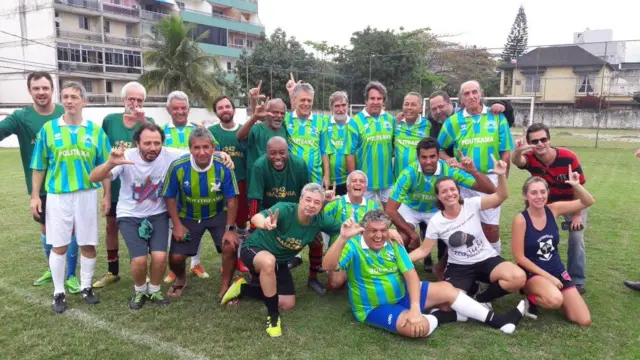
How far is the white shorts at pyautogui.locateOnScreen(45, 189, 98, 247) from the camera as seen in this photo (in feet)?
13.6

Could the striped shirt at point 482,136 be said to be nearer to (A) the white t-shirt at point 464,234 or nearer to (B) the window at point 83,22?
(A) the white t-shirt at point 464,234

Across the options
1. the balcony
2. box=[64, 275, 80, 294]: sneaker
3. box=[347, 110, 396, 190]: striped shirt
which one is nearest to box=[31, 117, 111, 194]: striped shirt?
box=[64, 275, 80, 294]: sneaker

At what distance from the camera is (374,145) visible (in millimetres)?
5348

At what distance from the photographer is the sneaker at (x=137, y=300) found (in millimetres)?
4197

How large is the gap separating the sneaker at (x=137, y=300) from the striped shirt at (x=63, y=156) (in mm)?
1107

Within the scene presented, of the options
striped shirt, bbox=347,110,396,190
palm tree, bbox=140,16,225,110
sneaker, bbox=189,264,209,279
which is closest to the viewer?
sneaker, bbox=189,264,209,279

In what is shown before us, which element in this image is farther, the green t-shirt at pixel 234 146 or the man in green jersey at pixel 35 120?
the green t-shirt at pixel 234 146

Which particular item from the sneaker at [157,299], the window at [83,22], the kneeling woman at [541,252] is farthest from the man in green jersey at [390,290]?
the window at [83,22]

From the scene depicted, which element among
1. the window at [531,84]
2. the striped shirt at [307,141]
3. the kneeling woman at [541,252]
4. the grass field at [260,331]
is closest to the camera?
the grass field at [260,331]

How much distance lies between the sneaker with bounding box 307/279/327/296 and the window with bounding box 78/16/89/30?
34044mm

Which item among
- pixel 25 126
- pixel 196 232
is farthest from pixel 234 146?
pixel 25 126

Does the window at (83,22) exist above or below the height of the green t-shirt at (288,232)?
above

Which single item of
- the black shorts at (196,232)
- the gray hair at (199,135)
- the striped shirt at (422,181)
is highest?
the gray hair at (199,135)

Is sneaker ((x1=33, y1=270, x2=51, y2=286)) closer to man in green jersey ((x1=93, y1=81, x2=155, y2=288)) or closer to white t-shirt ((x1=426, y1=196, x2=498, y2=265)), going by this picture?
man in green jersey ((x1=93, y1=81, x2=155, y2=288))
